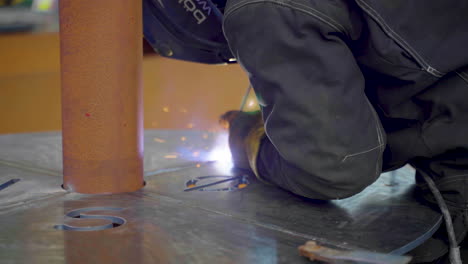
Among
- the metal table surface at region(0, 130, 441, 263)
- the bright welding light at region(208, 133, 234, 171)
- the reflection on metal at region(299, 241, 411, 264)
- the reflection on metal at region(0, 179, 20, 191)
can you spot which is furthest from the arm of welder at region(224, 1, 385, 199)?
the reflection on metal at region(0, 179, 20, 191)

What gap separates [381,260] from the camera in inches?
32.5

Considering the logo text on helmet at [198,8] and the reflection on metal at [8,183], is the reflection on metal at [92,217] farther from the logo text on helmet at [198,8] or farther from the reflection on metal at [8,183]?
the logo text on helmet at [198,8]

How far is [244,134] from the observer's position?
1514mm

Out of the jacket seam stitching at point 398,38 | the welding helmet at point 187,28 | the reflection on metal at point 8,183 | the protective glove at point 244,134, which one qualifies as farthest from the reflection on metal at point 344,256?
the reflection on metal at point 8,183

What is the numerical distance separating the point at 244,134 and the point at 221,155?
333mm

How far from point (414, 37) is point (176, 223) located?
63 centimetres

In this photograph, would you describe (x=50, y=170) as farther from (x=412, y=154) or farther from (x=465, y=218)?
(x=465, y=218)

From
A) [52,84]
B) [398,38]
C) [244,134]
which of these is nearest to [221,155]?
[244,134]

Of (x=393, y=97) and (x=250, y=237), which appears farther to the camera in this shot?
(x=393, y=97)

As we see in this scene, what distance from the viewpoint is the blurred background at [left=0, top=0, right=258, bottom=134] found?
4.36 metres

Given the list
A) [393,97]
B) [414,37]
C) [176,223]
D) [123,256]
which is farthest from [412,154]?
[123,256]

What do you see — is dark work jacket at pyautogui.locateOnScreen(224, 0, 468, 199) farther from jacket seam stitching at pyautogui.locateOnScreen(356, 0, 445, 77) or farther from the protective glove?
the protective glove

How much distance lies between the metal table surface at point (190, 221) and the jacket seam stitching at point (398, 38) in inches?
13.8

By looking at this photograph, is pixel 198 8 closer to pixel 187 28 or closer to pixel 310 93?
pixel 187 28
